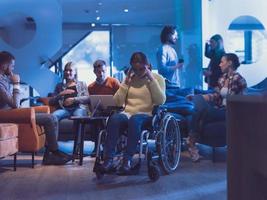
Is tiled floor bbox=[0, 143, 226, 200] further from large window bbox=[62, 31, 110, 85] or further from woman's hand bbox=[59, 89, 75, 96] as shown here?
large window bbox=[62, 31, 110, 85]

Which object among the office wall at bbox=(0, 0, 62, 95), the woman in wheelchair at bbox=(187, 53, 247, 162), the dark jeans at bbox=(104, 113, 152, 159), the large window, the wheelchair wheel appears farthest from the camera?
the large window

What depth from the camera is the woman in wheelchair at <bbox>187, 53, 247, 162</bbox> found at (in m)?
4.61

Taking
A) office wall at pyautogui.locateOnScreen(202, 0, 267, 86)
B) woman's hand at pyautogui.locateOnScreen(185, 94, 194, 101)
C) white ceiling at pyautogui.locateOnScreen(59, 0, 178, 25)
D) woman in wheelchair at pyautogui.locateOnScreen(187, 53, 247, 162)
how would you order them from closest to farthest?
woman in wheelchair at pyautogui.locateOnScreen(187, 53, 247, 162) → woman's hand at pyautogui.locateOnScreen(185, 94, 194, 101) → office wall at pyautogui.locateOnScreen(202, 0, 267, 86) → white ceiling at pyautogui.locateOnScreen(59, 0, 178, 25)

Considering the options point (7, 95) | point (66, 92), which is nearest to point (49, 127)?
point (7, 95)

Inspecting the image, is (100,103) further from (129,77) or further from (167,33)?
(167,33)

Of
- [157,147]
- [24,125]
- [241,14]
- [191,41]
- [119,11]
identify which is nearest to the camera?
[157,147]

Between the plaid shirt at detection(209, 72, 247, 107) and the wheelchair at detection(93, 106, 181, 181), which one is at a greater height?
the plaid shirt at detection(209, 72, 247, 107)

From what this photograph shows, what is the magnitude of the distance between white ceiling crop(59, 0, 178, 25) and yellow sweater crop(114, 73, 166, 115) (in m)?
6.68

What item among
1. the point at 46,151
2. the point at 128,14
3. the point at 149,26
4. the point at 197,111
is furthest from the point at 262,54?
the point at 149,26

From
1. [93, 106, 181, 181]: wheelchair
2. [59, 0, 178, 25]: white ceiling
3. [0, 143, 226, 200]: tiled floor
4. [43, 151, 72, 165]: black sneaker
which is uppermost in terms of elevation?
[59, 0, 178, 25]: white ceiling

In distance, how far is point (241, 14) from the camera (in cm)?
625

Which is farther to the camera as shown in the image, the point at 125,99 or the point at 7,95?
the point at 7,95

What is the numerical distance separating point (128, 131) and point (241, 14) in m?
3.24

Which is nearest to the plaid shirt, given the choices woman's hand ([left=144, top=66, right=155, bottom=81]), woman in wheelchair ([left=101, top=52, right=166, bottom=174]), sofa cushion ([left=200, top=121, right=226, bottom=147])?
sofa cushion ([left=200, top=121, right=226, bottom=147])
